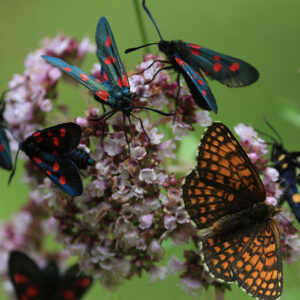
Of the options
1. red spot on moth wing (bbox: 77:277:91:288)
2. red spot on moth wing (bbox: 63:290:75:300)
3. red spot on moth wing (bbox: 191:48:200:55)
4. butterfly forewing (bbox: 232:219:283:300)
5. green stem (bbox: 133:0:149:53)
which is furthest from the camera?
red spot on moth wing (bbox: 63:290:75:300)

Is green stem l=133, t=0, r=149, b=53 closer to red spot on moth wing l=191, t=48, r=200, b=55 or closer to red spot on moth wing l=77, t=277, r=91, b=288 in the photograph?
red spot on moth wing l=191, t=48, r=200, b=55

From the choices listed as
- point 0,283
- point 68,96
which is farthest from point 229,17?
point 0,283

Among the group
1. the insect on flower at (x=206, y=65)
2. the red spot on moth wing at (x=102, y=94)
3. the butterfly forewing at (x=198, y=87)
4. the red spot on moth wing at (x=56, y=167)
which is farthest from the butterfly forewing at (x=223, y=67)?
the red spot on moth wing at (x=56, y=167)

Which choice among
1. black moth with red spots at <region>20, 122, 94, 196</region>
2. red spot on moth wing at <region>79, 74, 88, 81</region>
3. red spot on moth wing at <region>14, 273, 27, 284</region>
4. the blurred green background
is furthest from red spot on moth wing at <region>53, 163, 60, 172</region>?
the blurred green background

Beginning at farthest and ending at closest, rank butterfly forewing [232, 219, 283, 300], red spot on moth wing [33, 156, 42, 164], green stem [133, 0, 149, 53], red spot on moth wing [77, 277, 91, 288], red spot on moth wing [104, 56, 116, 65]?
red spot on moth wing [77, 277, 91, 288] < green stem [133, 0, 149, 53] < red spot on moth wing [104, 56, 116, 65] < red spot on moth wing [33, 156, 42, 164] < butterfly forewing [232, 219, 283, 300]

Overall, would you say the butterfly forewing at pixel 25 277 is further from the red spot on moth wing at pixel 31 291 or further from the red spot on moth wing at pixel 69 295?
the red spot on moth wing at pixel 69 295

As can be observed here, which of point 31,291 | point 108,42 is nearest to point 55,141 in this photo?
point 108,42

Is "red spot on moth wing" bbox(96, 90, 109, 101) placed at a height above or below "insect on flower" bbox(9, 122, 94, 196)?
above
